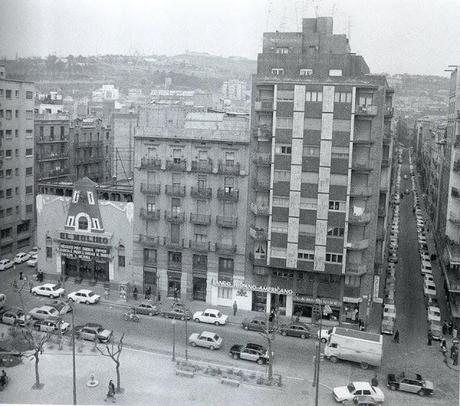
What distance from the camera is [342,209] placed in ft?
105

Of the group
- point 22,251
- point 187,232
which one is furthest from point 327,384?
point 22,251

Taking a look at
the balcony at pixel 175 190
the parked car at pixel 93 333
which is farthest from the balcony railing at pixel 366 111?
the parked car at pixel 93 333

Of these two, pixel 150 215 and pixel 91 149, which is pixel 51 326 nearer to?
pixel 150 215

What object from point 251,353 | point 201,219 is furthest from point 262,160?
point 251,353

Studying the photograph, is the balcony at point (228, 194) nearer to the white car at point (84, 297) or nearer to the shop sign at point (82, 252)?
the shop sign at point (82, 252)

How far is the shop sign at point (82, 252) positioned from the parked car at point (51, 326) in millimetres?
7196

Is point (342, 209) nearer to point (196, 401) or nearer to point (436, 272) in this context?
point (196, 401)

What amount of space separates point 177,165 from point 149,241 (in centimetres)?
505

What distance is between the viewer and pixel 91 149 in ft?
179

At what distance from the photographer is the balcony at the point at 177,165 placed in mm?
35406

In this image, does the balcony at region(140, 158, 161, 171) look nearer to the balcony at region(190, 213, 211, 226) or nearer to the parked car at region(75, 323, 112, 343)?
the balcony at region(190, 213, 211, 226)

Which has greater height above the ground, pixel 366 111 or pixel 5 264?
pixel 366 111

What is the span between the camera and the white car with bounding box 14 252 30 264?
42.4 meters

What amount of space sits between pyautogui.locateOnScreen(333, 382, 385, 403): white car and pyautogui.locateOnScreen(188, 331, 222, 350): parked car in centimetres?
680
